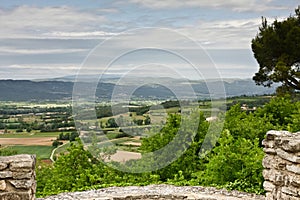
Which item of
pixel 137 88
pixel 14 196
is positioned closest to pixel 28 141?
pixel 137 88

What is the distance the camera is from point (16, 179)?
16.3 ft

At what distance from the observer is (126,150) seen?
30.1 feet

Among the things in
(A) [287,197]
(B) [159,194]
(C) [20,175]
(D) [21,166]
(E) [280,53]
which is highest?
(E) [280,53]

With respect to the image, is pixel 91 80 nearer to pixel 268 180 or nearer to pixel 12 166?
pixel 12 166

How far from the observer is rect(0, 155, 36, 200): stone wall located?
194 inches

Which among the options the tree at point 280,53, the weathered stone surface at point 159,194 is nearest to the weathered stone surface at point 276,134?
the weathered stone surface at point 159,194

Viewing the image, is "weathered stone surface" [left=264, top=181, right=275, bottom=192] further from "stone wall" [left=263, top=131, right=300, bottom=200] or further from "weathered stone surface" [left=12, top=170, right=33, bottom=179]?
"weathered stone surface" [left=12, top=170, right=33, bottom=179]

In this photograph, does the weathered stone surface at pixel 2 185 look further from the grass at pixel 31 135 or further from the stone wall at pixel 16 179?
the grass at pixel 31 135

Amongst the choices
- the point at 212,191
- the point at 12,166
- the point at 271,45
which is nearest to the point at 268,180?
the point at 212,191

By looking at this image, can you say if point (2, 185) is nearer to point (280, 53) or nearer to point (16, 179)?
point (16, 179)

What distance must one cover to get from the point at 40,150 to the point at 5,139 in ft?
4.17

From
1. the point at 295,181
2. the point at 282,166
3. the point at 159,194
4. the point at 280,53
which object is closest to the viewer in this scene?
the point at 295,181

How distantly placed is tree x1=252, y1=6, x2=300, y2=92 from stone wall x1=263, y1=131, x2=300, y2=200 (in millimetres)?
9909

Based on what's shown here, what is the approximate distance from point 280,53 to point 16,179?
12700 millimetres
